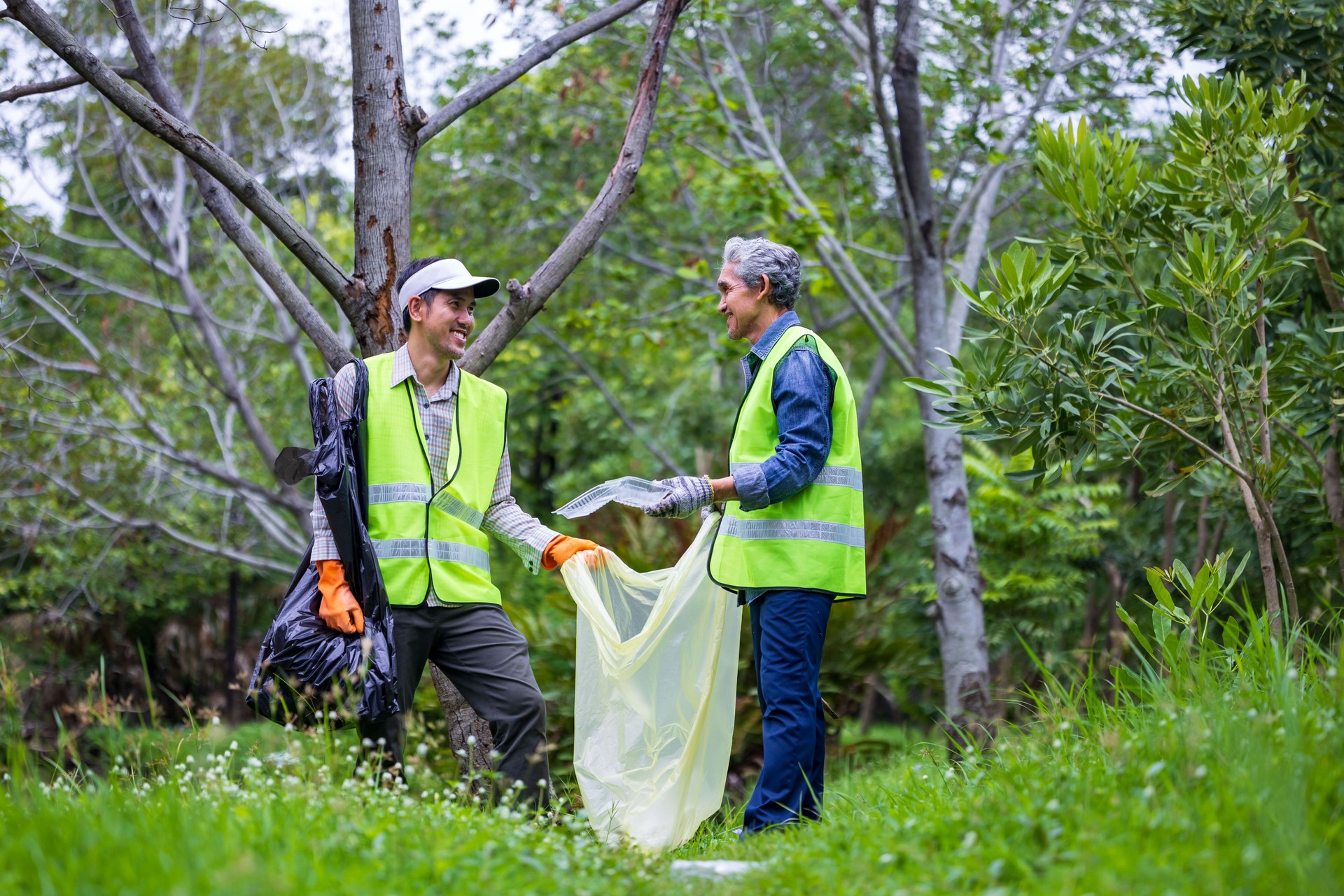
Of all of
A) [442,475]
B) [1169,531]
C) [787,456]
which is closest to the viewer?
[787,456]

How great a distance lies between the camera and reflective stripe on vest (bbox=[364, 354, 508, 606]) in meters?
Result: 3.57

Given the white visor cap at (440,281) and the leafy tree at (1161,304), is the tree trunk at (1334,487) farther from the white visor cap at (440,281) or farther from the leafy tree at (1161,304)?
the white visor cap at (440,281)

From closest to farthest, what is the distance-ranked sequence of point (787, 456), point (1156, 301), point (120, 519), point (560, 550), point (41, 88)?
point (787, 456) < point (1156, 301) < point (560, 550) < point (41, 88) < point (120, 519)

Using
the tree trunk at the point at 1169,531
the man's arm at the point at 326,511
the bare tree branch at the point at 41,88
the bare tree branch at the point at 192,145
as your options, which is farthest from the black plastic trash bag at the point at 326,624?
the tree trunk at the point at 1169,531

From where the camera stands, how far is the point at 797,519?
11.6ft

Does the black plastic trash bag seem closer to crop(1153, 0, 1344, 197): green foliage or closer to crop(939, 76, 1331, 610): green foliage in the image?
crop(939, 76, 1331, 610): green foliage

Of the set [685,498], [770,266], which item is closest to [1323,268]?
[770,266]

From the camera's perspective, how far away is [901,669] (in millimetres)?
8125

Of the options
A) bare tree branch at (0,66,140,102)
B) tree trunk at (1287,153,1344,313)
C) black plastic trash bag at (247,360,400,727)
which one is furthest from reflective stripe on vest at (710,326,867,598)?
bare tree branch at (0,66,140,102)

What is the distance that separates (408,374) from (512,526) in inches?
26.1

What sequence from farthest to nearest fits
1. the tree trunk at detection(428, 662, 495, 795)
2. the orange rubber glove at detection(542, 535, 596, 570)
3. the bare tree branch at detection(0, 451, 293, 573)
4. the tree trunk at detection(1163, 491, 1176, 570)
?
the bare tree branch at detection(0, 451, 293, 573) < the tree trunk at detection(1163, 491, 1176, 570) < the tree trunk at detection(428, 662, 495, 795) < the orange rubber glove at detection(542, 535, 596, 570)

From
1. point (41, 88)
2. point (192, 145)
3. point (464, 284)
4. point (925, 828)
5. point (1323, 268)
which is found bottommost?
point (925, 828)

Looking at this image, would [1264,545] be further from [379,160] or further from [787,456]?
[379,160]

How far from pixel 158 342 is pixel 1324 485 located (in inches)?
492
